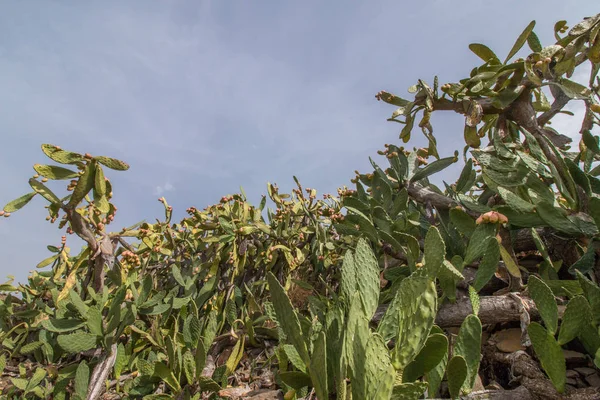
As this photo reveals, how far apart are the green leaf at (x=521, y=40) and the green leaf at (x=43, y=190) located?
1996 millimetres

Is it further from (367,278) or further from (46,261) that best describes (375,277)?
(46,261)

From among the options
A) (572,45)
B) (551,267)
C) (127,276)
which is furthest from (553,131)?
(127,276)

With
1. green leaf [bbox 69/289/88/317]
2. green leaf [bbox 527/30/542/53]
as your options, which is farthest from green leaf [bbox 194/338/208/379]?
green leaf [bbox 527/30/542/53]

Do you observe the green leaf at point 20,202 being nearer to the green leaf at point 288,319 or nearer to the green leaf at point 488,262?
the green leaf at point 288,319

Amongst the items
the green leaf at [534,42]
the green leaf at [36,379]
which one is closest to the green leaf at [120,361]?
the green leaf at [36,379]

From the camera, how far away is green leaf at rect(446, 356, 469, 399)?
0.81 m

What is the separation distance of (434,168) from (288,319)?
121 cm

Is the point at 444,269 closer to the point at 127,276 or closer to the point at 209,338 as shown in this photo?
the point at 209,338

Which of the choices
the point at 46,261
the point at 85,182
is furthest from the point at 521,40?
the point at 46,261

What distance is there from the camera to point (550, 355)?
896mm

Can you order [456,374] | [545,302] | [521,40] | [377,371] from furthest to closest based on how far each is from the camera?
[521,40]
[545,302]
[456,374]
[377,371]

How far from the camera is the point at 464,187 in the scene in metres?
1.64

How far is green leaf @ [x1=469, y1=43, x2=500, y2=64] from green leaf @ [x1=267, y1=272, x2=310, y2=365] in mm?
1484

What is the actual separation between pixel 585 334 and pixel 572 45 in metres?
1.15
